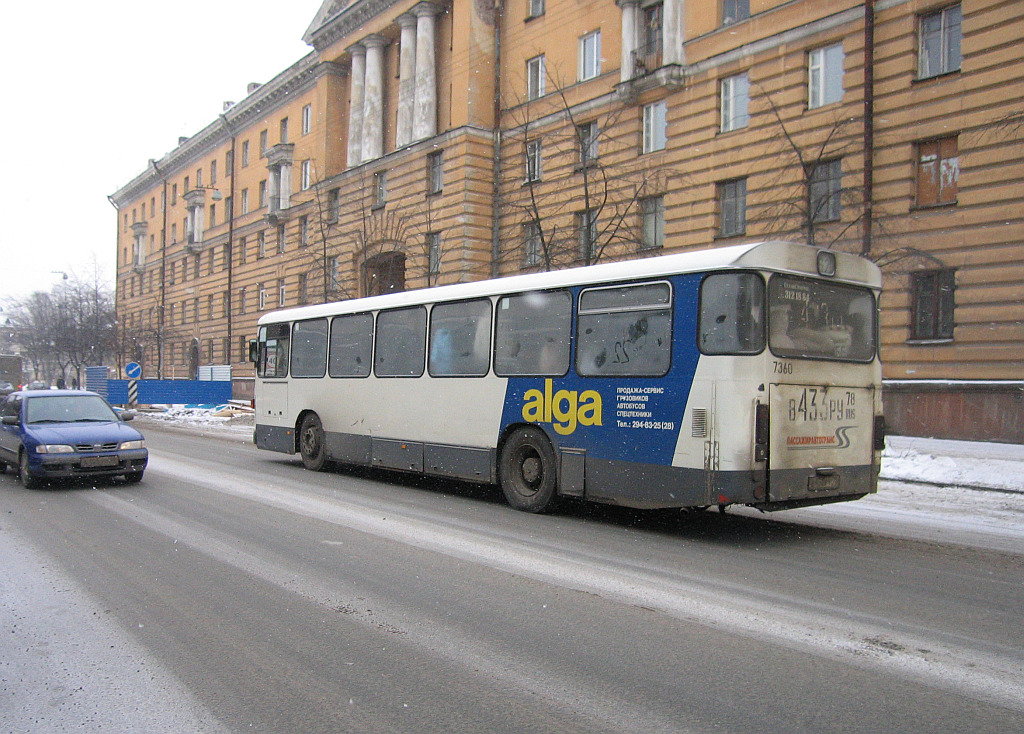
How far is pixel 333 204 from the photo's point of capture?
42344mm

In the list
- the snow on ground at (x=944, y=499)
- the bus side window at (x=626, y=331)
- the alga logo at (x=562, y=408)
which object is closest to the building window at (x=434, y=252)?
the snow on ground at (x=944, y=499)

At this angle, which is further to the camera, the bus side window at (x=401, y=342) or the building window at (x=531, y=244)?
the building window at (x=531, y=244)

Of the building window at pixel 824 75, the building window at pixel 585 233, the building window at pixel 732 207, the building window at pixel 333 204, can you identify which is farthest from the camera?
the building window at pixel 333 204

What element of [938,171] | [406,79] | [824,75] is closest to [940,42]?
[824,75]

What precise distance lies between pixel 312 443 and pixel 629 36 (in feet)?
60.7

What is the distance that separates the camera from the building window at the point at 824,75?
22.4 m

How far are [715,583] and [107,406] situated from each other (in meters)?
10.5

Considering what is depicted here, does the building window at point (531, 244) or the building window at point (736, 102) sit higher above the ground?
the building window at point (736, 102)

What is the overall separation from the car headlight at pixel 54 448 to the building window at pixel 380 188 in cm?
2741

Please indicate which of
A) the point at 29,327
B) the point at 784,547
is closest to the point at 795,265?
the point at 784,547

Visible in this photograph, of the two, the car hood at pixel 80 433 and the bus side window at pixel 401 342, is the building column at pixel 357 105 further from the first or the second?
the car hood at pixel 80 433

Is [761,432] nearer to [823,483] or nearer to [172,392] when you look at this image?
[823,483]

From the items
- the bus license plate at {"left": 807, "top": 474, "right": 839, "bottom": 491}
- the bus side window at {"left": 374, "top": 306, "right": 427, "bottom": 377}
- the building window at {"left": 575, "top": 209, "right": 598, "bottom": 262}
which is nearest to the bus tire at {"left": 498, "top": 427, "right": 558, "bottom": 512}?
the bus side window at {"left": 374, "top": 306, "right": 427, "bottom": 377}

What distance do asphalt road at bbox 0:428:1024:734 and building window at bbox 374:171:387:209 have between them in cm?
2998
